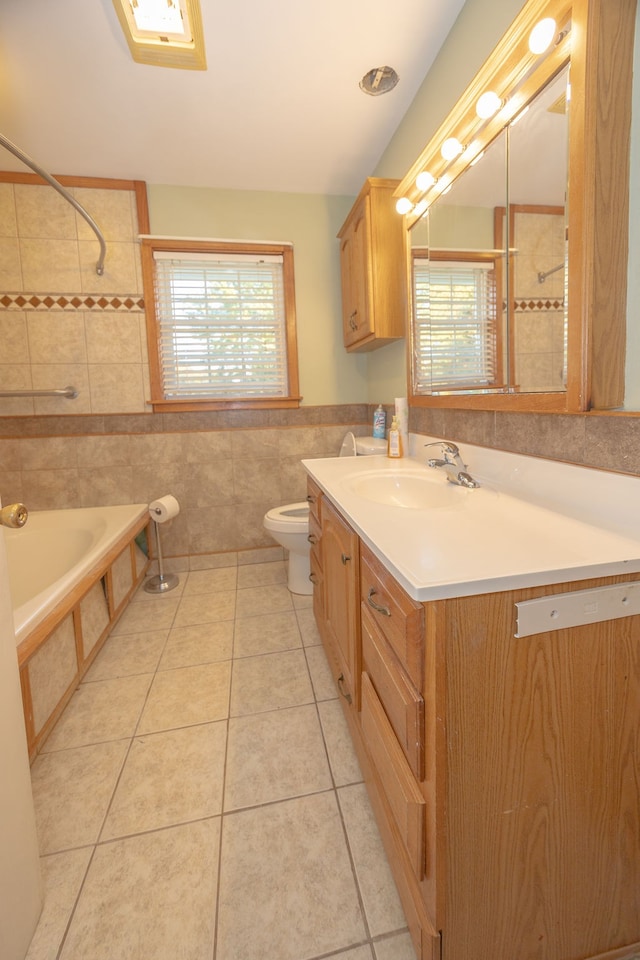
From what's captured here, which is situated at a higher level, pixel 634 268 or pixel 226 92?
pixel 226 92

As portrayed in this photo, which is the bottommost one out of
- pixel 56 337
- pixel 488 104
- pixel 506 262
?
pixel 506 262

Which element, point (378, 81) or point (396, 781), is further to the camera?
point (378, 81)

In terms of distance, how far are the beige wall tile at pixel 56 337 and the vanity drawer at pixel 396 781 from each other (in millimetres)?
2593

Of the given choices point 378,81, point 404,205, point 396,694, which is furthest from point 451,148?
point 396,694

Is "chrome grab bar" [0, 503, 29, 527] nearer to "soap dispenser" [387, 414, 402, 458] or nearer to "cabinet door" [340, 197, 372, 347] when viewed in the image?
"soap dispenser" [387, 414, 402, 458]

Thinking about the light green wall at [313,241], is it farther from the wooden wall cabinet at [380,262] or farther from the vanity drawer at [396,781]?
the vanity drawer at [396,781]

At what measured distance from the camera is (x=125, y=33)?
150cm

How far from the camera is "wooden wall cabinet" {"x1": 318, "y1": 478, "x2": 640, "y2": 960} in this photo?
2.31 ft

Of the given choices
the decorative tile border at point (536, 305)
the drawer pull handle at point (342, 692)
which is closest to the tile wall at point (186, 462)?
the drawer pull handle at point (342, 692)

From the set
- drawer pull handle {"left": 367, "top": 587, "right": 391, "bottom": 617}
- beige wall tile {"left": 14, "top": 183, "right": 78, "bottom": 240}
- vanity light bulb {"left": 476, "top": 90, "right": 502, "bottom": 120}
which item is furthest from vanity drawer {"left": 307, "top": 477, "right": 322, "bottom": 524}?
beige wall tile {"left": 14, "top": 183, "right": 78, "bottom": 240}

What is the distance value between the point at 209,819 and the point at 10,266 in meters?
2.98

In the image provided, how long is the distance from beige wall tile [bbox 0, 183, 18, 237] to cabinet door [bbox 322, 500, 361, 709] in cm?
255

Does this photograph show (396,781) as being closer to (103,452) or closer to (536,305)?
(536,305)

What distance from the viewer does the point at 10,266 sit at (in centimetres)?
252
